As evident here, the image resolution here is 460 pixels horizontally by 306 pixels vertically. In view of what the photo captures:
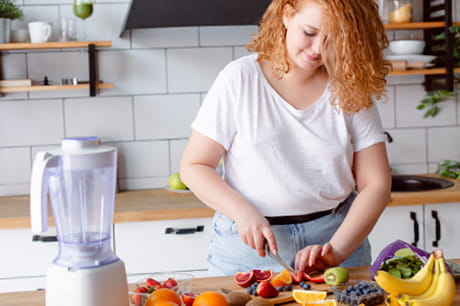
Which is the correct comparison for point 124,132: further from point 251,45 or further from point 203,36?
point 251,45

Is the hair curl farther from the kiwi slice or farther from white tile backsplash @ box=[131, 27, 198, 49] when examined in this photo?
white tile backsplash @ box=[131, 27, 198, 49]

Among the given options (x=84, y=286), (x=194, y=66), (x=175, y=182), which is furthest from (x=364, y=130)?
(x=194, y=66)

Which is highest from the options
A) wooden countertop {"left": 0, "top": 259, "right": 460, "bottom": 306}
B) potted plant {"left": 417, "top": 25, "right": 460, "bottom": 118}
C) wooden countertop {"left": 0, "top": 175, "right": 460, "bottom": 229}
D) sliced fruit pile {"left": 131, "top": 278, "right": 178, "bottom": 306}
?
potted plant {"left": 417, "top": 25, "right": 460, "bottom": 118}

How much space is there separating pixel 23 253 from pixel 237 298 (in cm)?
143

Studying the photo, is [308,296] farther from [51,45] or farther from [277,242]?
[51,45]

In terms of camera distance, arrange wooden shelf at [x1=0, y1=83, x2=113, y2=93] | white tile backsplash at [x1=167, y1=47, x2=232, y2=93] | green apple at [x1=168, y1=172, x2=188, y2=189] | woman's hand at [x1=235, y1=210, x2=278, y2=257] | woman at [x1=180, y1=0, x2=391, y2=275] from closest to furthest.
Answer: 1. woman's hand at [x1=235, y1=210, x2=278, y2=257]
2. woman at [x1=180, y1=0, x2=391, y2=275]
3. wooden shelf at [x1=0, y1=83, x2=113, y2=93]
4. green apple at [x1=168, y1=172, x2=188, y2=189]
5. white tile backsplash at [x1=167, y1=47, x2=232, y2=93]

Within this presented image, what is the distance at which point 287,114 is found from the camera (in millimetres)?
1467

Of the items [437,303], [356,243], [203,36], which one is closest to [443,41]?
[203,36]

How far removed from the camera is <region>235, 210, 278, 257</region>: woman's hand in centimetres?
130

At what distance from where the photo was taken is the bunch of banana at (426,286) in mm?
1062

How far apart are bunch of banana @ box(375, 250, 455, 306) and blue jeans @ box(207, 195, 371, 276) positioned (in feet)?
1.27

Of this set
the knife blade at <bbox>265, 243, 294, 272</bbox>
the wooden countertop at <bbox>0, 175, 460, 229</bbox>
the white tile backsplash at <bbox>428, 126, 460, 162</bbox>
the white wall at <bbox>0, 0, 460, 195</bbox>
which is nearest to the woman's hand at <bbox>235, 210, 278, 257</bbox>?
the knife blade at <bbox>265, 243, 294, 272</bbox>

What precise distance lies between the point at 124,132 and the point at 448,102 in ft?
4.98

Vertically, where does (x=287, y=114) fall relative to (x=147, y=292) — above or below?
above
